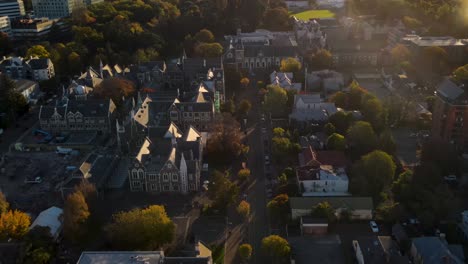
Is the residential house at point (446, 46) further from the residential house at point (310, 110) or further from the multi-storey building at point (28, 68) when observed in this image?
the multi-storey building at point (28, 68)

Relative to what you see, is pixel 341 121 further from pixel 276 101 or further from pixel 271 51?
pixel 271 51

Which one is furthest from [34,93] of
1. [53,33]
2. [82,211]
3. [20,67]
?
[82,211]

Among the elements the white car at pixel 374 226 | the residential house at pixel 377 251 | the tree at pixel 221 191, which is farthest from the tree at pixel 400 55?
the residential house at pixel 377 251

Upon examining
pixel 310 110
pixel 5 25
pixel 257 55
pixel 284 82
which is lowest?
pixel 310 110

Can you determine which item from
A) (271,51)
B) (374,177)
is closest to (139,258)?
(374,177)

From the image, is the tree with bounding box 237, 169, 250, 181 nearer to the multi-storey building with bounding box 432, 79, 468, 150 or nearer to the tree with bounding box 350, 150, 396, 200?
the tree with bounding box 350, 150, 396, 200

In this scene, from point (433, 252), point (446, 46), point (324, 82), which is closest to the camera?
point (433, 252)

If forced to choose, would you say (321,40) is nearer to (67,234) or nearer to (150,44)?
(150,44)
